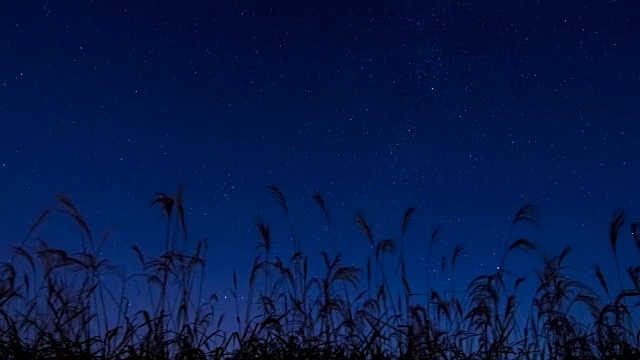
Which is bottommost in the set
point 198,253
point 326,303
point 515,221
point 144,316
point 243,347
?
point 243,347

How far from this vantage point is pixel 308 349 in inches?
197

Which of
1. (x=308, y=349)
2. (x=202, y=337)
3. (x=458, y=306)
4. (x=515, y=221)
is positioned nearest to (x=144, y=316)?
(x=202, y=337)

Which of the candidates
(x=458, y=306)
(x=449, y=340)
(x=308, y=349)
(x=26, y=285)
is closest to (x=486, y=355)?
(x=449, y=340)

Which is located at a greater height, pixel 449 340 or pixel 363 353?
pixel 449 340

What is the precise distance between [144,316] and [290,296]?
161cm

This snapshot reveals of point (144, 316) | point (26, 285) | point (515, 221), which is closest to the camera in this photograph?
point (144, 316)

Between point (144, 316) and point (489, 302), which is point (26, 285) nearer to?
point (144, 316)

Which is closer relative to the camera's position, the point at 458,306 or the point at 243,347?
the point at 243,347

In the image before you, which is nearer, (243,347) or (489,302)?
(243,347)

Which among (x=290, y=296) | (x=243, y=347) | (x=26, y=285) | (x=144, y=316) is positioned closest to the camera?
(x=243, y=347)

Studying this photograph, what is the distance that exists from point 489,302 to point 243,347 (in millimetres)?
2920

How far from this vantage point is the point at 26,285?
240 inches

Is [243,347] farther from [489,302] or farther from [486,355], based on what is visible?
[489,302]

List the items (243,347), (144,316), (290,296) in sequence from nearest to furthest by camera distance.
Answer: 1. (243,347)
2. (144,316)
3. (290,296)
